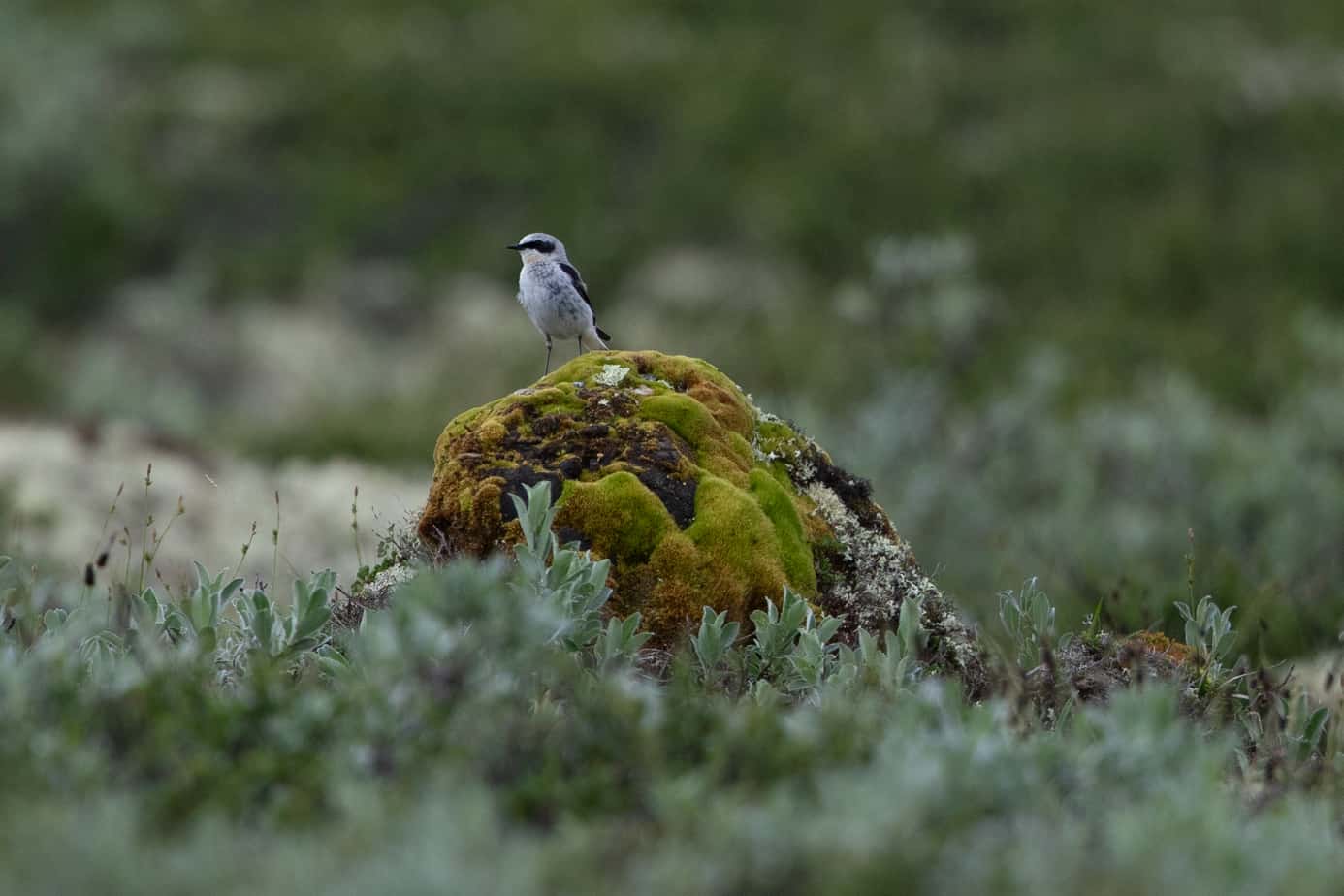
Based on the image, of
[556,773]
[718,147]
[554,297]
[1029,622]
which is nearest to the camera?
[556,773]

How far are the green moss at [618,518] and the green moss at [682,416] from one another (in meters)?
0.40

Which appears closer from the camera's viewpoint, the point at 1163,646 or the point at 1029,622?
the point at 1029,622

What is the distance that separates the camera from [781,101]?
24.7 metres

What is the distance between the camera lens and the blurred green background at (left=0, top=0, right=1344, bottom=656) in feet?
54.0

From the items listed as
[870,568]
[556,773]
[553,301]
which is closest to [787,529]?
[870,568]

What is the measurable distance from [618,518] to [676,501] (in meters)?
0.24

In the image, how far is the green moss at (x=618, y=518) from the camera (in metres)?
4.98

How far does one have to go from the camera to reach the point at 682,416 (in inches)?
211

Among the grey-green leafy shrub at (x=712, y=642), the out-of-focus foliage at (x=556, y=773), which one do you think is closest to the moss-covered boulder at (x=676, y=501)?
the grey-green leafy shrub at (x=712, y=642)

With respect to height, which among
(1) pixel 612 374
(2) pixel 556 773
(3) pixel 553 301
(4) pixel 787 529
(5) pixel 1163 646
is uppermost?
(3) pixel 553 301

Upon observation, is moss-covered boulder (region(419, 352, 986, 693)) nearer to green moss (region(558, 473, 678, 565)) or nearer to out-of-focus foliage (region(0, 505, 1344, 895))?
green moss (region(558, 473, 678, 565))

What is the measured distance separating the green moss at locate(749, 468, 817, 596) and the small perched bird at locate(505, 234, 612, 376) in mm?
1305

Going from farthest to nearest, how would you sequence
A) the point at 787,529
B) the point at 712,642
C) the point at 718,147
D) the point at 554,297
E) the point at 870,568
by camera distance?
the point at 718,147 < the point at 554,297 < the point at 870,568 < the point at 787,529 < the point at 712,642

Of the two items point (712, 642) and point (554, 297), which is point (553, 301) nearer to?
point (554, 297)
